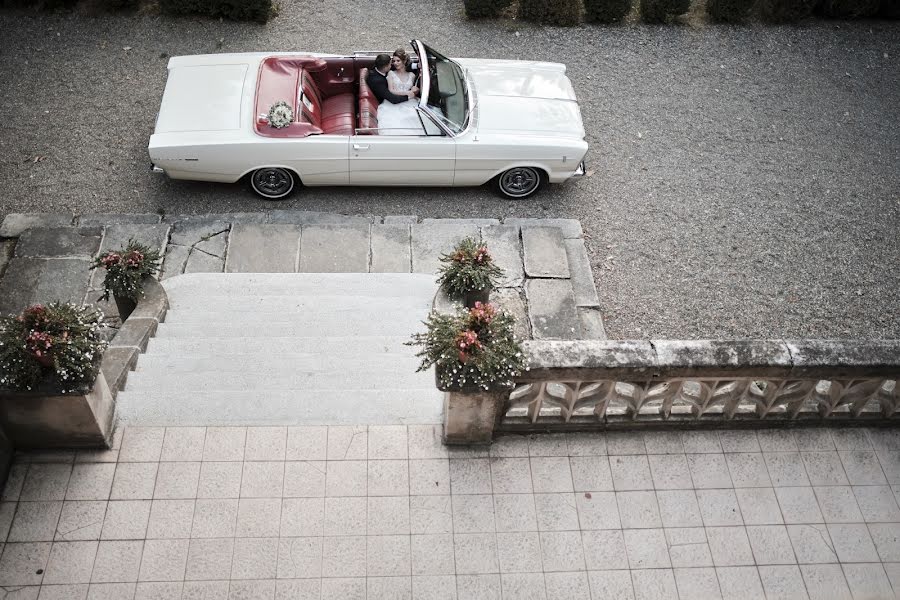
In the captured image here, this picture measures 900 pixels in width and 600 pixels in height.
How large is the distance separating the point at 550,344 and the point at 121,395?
3318mm

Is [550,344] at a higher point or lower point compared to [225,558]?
higher

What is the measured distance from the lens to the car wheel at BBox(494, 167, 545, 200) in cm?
920

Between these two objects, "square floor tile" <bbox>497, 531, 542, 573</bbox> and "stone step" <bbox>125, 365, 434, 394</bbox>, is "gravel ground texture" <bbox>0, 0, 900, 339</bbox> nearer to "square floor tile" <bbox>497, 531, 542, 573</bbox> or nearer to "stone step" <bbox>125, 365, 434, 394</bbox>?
"stone step" <bbox>125, 365, 434, 394</bbox>

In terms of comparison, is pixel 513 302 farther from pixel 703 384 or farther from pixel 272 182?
pixel 272 182

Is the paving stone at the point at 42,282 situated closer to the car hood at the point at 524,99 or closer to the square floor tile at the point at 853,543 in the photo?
the car hood at the point at 524,99

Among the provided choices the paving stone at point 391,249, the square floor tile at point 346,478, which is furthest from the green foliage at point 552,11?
the square floor tile at point 346,478

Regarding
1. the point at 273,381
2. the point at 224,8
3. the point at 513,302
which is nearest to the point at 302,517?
the point at 273,381

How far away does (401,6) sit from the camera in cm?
1218

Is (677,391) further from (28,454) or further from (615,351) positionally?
(28,454)

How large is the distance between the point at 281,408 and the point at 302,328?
4.30 ft

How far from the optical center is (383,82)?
8.98m

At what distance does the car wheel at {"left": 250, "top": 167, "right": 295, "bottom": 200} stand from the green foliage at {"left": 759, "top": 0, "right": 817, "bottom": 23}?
28.9 feet

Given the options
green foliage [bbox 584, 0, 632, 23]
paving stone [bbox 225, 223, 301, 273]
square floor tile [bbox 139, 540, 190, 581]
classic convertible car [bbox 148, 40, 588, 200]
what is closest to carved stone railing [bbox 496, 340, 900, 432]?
square floor tile [bbox 139, 540, 190, 581]

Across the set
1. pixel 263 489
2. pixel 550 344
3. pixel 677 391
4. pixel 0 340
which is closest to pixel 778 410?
pixel 677 391
